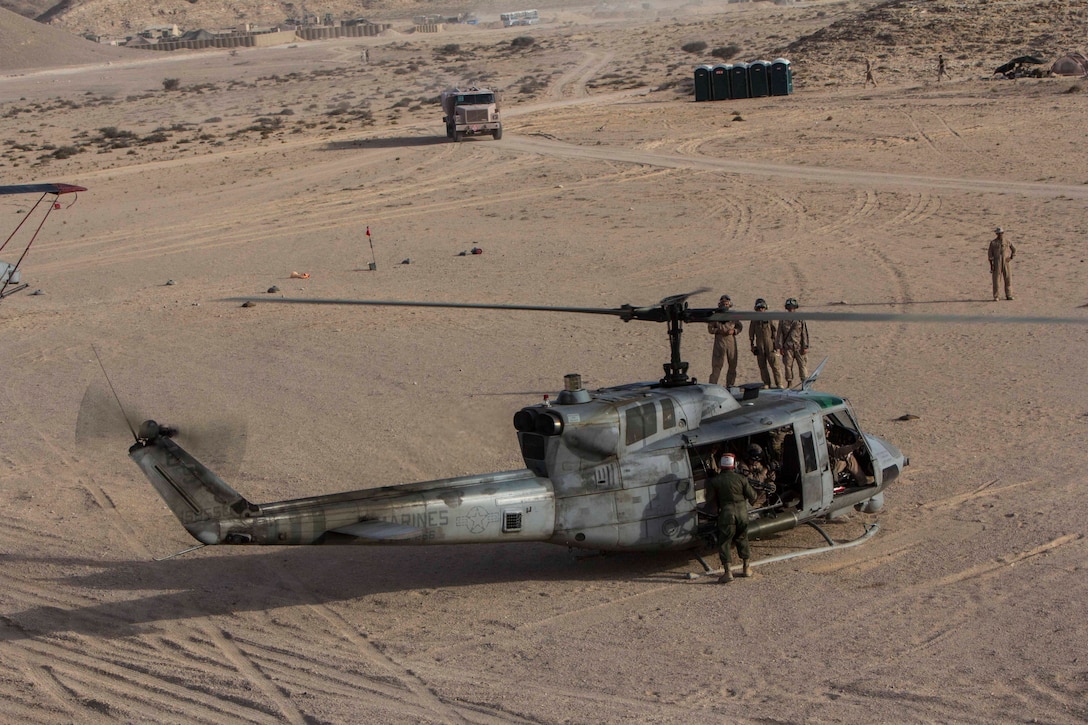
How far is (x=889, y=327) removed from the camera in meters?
19.7

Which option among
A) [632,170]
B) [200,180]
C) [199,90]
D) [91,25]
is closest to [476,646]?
[632,170]

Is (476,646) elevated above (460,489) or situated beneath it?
situated beneath

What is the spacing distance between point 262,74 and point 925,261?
68.0 metres

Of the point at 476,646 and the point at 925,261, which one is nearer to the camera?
the point at 476,646

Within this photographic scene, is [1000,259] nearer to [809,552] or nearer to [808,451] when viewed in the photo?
[808,451]

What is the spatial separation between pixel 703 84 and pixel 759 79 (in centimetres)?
237

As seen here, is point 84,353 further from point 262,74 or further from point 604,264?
point 262,74

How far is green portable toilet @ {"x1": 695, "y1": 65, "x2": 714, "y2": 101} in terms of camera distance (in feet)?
159

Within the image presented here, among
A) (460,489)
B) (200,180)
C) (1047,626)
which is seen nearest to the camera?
(1047,626)

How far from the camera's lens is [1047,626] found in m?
9.43

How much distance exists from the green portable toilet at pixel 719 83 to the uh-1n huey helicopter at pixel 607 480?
38604 millimetres

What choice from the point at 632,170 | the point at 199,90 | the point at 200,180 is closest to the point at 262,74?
the point at 199,90

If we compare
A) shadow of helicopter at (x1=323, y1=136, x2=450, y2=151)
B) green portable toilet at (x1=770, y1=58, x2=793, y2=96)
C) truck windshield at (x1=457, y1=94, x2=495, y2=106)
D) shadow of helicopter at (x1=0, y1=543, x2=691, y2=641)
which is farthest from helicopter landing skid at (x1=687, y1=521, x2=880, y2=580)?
green portable toilet at (x1=770, y1=58, x2=793, y2=96)

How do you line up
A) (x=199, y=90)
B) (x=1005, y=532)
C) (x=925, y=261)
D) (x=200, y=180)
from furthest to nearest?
1. (x=199, y=90)
2. (x=200, y=180)
3. (x=925, y=261)
4. (x=1005, y=532)
